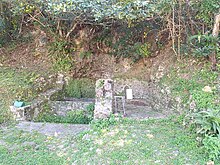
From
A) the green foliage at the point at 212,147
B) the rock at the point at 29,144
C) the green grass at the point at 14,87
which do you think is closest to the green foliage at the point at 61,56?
the green grass at the point at 14,87

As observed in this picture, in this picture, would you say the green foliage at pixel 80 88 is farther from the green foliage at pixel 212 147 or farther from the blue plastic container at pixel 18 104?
the green foliage at pixel 212 147

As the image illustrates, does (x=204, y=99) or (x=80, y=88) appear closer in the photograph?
(x=204, y=99)

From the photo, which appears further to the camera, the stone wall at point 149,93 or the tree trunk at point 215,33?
the stone wall at point 149,93

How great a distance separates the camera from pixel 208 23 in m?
5.70

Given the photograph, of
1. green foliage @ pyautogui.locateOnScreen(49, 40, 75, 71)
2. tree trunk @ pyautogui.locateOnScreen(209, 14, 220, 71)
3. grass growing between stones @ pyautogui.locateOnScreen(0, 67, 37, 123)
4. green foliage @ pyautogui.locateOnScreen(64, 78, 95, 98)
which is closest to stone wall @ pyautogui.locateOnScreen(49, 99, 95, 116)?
grass growing between stones @ pyautogui.locateOnScreen(0, 67, 37, 123)

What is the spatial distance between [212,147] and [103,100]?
288 cm

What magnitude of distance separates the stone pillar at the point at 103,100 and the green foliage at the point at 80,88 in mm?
2468

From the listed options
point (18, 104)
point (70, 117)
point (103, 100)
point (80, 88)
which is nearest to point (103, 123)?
point (103, 100)

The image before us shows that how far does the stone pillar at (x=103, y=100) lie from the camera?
504 cm

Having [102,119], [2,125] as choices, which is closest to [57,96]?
[2,125]

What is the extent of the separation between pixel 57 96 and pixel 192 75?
4314 millimetres

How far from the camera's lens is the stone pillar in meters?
5.04

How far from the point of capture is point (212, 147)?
3236 millimetres

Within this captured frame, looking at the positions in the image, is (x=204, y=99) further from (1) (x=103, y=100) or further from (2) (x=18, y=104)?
(2) (x=18, y=104)
